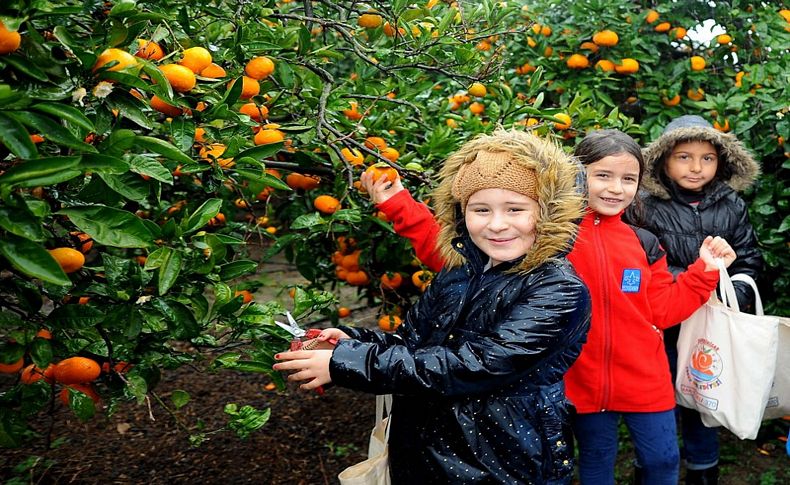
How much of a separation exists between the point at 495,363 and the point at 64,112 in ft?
3.17

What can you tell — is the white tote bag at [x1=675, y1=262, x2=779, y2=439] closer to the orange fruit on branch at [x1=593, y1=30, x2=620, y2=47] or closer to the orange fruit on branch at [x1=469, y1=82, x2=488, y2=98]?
the orange fruit on branch at [x1=469, y1=82, x2=488, y2=98]

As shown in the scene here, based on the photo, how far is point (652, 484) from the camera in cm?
234

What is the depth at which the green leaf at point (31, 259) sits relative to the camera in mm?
1101

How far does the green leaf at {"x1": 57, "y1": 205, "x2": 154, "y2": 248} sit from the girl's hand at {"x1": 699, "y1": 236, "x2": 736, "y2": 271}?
180 centimetres

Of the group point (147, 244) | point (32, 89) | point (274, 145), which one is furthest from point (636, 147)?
point (32, 89)

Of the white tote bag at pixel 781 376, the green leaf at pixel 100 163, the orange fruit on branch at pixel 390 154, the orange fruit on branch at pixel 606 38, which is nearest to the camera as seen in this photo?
the green leaf at pixel 100 163

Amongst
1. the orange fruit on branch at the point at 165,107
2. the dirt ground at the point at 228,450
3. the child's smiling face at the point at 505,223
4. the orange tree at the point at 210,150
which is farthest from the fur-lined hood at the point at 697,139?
the orange fruit on branch at the point at 165,107

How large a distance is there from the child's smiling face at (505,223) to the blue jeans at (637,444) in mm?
893

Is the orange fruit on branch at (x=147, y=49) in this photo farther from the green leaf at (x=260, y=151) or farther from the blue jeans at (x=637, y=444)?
the blue jeans at (x=637, y=444)

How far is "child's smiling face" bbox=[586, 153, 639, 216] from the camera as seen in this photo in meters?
2.22

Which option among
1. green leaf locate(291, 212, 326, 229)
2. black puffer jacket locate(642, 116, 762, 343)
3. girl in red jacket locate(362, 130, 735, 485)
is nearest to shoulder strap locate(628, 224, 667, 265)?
girl in red jacket locate(362, 130, 735, 485)

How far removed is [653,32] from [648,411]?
246 cm

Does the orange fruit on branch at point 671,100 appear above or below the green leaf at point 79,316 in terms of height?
above

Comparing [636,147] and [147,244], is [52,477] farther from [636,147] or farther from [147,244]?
[636,147]
